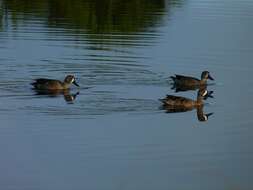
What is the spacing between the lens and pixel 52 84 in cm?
1952

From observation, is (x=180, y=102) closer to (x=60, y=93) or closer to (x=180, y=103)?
(x=180, y=103)

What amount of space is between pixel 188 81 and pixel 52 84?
2975 millimetres

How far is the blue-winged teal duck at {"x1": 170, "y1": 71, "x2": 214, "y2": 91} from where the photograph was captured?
2038 cm

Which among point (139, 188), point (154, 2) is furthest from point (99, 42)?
point (139, 188)

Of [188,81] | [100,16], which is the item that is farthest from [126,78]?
[100,16]

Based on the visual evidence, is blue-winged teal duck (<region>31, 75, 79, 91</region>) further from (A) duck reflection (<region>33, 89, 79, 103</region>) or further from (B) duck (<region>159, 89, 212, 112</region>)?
(B) duck (<region>159, 89, 212, 112</region>)

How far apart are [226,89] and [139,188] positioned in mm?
7768

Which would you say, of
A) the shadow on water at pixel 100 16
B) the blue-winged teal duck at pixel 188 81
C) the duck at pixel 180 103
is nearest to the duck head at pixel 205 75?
the blue-winged teal duck at pixel 188 81

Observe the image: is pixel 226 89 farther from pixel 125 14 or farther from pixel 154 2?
Answer: pixel 154 2

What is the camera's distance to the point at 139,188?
1273 centimetres

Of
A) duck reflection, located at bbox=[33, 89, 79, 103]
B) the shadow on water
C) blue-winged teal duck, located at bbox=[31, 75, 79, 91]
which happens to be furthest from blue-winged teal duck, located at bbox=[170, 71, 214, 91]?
the shadow on water

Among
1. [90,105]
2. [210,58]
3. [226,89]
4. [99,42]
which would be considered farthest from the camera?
[99,42]

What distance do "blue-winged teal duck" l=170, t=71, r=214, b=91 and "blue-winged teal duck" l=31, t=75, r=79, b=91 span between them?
2.09 m

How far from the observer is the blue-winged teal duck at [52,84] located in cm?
1941
